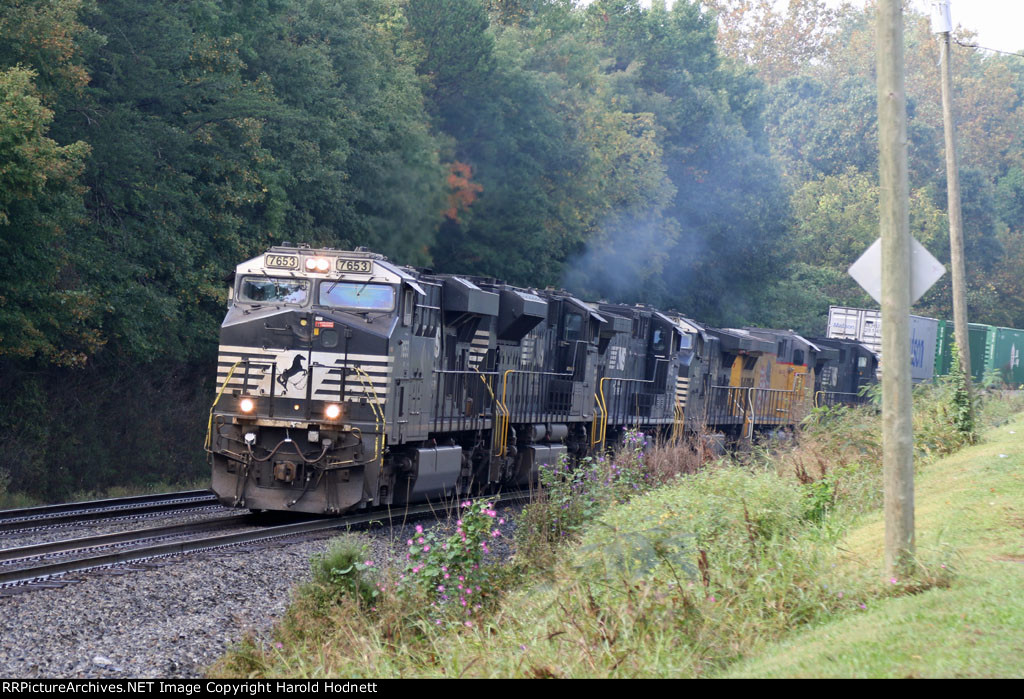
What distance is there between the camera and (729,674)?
6.39 meters

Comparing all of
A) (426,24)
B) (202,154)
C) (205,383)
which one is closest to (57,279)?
(202,154)

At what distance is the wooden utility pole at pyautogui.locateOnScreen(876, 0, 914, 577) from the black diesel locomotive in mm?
6709

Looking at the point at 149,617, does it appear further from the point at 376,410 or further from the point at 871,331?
the point at 871,331

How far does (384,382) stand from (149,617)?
542 centimetres

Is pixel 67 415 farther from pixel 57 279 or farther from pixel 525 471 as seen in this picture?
pixel 525 471

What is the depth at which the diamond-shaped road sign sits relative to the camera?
8.82 meters

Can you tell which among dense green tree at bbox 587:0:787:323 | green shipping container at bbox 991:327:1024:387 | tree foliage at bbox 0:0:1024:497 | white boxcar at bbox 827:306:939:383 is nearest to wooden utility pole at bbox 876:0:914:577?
tree foliage at bbox 0:0:1024:497

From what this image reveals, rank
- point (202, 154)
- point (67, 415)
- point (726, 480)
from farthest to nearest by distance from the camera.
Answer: point (202, 154) < point (67, 415) < point (726, 480)

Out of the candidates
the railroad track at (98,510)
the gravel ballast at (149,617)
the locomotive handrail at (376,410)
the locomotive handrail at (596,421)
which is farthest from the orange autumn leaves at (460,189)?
the gravel ballast at (149,617)

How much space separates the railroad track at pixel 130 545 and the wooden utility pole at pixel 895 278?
12.5ft

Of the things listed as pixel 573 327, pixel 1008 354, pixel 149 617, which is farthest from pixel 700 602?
pixel 1008 354

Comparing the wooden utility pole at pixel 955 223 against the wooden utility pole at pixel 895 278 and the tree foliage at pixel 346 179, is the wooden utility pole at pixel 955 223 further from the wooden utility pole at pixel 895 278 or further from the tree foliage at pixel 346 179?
the tree foliage at pixel 346 179

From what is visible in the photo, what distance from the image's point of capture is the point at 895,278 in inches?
343

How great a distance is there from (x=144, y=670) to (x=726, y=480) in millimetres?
6627
